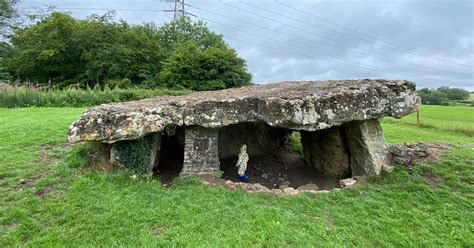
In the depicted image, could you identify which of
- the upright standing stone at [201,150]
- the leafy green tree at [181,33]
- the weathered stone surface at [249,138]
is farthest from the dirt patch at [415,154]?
the leafy green tree at [181,33]

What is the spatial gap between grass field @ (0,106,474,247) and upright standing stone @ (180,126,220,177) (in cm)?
51

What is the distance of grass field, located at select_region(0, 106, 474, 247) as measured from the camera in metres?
4.12

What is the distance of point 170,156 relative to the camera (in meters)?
7.93

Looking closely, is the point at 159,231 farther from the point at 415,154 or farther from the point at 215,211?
the point at 415,154

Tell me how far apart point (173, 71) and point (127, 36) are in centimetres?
757

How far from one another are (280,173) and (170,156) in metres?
2.85

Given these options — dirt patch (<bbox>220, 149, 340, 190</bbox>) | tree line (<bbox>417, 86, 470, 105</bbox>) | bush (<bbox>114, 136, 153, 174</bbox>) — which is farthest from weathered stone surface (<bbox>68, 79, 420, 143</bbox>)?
tree line (<bbox>417, 86, 470, 105</bbox>)

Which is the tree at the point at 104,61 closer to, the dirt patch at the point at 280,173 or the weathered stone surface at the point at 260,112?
the dirt patch at the point at 280,173

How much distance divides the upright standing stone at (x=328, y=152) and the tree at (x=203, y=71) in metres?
15.5

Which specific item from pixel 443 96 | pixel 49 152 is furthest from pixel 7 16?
pixel 443 96

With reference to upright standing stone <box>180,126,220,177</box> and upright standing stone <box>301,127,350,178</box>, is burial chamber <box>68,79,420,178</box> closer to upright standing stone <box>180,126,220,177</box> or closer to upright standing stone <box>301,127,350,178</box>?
upright standing stone <box>180,126,220,177</box>

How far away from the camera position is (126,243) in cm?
394

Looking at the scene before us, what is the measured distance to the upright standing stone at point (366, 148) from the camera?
663 cm

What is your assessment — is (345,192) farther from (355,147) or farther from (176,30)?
(176,30)
